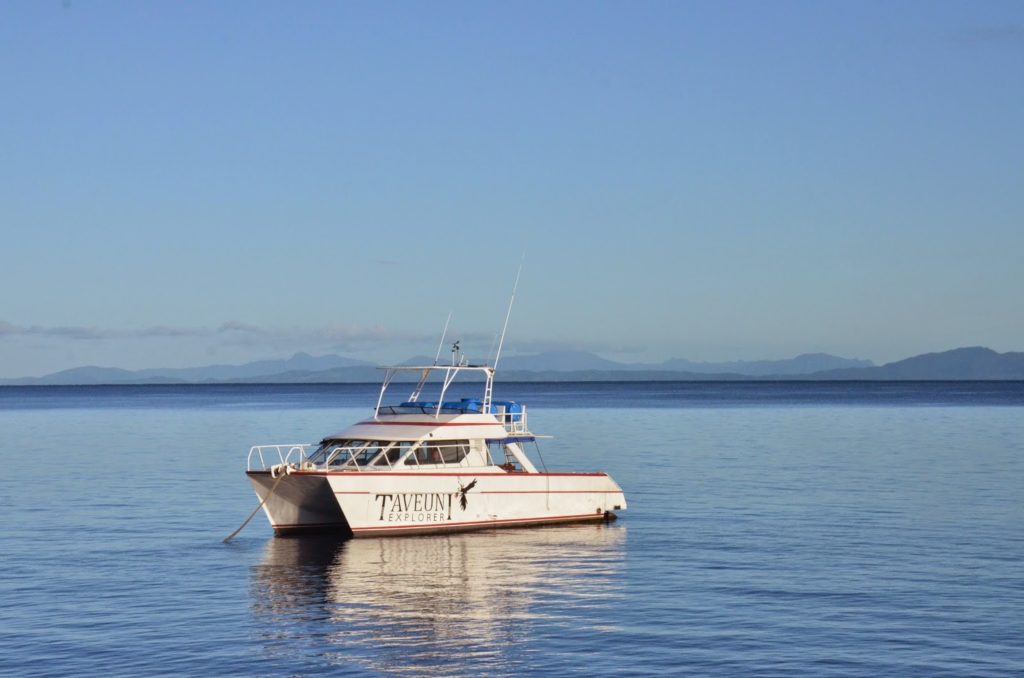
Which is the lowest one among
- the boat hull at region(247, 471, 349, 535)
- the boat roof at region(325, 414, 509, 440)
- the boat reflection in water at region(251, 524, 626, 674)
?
the boat reflection in water at region(251, 524, 626, 674)

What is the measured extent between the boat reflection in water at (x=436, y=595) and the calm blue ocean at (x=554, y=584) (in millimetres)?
78

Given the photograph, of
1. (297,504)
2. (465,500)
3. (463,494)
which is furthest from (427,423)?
(297,504)

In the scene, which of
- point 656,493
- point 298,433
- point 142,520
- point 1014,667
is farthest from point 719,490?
point 298,433

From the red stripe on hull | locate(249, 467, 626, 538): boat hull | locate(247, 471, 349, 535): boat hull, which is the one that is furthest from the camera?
the red stripe on hull

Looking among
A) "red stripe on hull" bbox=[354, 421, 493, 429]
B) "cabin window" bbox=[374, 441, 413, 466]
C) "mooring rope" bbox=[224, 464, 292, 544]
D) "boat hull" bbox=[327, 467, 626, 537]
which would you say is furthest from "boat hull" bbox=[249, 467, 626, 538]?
"red stripe on hull" bbox=[354, 421, 493, 429]

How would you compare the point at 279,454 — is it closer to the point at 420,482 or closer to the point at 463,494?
the point at 420,482

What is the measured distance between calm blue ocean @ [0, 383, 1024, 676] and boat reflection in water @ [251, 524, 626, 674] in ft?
0.26

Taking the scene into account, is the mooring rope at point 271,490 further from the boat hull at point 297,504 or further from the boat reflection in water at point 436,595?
the boat reflection in water at point 436,595

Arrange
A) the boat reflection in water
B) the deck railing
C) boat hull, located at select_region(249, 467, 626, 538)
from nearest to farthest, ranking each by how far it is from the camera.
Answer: the boat reflection in water → the deck railing → boat hull, located at select_region(249, 467, 626, 538)

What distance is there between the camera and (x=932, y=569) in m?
29.4

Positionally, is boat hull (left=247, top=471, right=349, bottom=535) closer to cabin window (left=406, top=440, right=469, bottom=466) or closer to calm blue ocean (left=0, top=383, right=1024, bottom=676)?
calm blue ocean (left=0, top=383, right=1024, bottom=676)

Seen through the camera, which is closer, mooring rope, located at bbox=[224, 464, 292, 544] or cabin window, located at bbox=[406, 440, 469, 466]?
mooring rope, located at bbox=[224, 464, 292, 544]

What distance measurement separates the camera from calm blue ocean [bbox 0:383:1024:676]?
2159 cm

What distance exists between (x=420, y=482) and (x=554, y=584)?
7791mm
